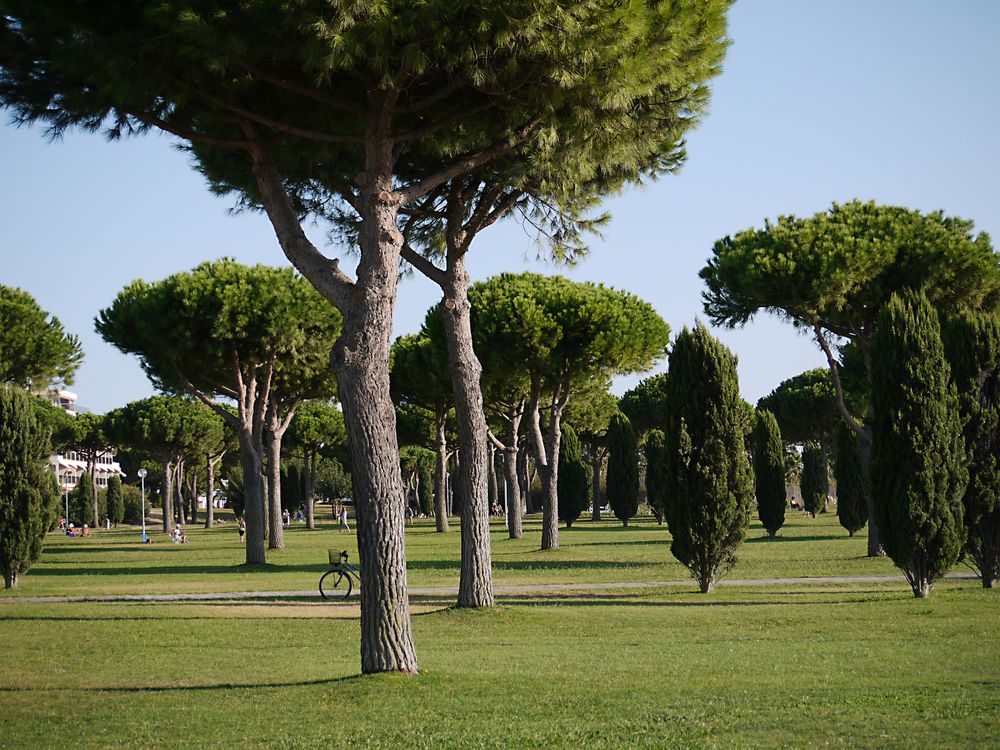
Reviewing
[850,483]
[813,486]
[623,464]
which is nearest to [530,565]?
[850,483]

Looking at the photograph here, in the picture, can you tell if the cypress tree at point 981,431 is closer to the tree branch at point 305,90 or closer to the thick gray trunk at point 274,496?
the tree branch at point 305,90

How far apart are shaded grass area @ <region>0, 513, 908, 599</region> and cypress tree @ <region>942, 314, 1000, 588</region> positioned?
4084mm

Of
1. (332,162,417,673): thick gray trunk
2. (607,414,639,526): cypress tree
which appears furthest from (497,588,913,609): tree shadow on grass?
(607,414,639,526): cypress tree

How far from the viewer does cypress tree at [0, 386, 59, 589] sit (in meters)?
22.2

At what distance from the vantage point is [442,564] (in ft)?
92.3

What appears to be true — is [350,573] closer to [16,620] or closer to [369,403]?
[16,620]

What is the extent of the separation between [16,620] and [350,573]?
6.00 metres

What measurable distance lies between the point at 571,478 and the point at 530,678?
4176 cm

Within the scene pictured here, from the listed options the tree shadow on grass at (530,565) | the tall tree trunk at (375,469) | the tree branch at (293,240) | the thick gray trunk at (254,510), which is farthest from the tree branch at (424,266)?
the thick gray trunk at (254,510)

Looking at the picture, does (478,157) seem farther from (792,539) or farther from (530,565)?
(792,539)

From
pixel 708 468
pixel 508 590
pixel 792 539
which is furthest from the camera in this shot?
pixel 792 539

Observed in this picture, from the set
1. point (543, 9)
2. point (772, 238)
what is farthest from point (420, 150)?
point (772, 238)

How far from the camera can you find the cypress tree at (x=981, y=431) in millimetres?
18984

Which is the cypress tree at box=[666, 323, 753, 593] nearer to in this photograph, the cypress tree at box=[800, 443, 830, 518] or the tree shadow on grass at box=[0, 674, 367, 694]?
the tree shadow on grass at box=[0, 674, 367, 694]
